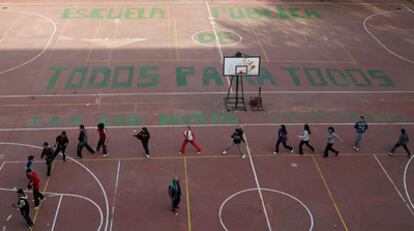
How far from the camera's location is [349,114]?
2820 centimetres

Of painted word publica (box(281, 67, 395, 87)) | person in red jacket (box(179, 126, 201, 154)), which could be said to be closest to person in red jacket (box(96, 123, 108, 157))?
person in red jacket (box(179, 126, 201, 154))

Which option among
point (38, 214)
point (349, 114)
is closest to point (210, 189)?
point (38, 214)

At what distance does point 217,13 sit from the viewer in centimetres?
4338

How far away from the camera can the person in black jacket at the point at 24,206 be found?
17.9 meters

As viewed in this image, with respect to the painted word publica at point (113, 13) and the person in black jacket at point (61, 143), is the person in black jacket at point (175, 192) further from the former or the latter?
the painted word publica at point (113, 13)

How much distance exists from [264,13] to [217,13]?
4.15 m

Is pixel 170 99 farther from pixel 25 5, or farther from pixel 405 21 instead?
pixel 405 21

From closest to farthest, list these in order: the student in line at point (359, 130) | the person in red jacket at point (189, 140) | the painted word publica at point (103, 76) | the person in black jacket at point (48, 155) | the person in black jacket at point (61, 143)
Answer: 1. the person in black jacket at point (48, 155)
2. the person in black jacket at point (61, 143)
3. the person in red jacket at point (189, 140)
4. the student in line at point (359, 130)
5. the painted word publica at point (103, 76)

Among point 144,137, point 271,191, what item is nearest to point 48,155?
point 144,137

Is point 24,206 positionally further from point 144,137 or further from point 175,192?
point 144,137

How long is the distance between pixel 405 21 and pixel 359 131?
2355cm

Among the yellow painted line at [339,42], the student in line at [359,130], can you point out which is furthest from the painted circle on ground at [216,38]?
the student in line at [359,130]

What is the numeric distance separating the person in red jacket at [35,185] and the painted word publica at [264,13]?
1041 inches

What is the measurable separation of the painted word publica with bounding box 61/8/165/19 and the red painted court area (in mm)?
170
